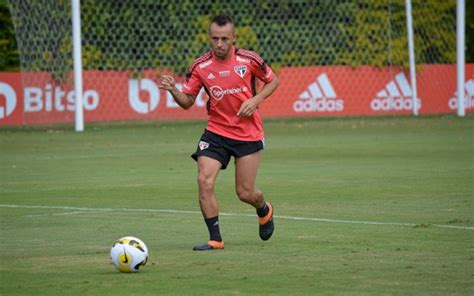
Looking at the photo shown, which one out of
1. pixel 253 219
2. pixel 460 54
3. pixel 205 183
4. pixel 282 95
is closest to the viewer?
pixel 205 183

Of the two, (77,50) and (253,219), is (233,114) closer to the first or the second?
(253,219)

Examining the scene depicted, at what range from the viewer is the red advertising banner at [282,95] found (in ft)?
105

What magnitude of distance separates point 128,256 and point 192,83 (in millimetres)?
2823

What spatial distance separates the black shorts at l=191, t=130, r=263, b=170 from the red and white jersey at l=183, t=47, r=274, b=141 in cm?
5

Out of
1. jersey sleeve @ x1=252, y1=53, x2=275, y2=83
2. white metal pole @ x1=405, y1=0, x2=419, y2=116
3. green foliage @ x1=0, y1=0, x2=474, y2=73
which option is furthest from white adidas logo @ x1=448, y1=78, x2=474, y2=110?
A: jersey sleeve @ x1=252, y1=53, x2=275, y2=83

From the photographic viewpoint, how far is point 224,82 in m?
11.8

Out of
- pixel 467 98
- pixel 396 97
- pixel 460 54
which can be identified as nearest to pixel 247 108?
pixel 460 54

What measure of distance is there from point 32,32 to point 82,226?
60.9ft

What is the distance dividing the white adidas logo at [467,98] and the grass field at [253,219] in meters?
11.2

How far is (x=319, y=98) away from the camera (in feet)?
118

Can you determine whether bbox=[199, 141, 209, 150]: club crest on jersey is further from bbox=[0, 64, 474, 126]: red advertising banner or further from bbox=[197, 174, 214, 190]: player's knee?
bbox=[0, 64, 474, 126]: red advertising banner

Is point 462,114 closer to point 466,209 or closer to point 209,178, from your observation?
point 466,209

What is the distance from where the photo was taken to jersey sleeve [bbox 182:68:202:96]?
12.0 metres

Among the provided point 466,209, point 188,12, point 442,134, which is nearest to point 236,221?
point 466,209
